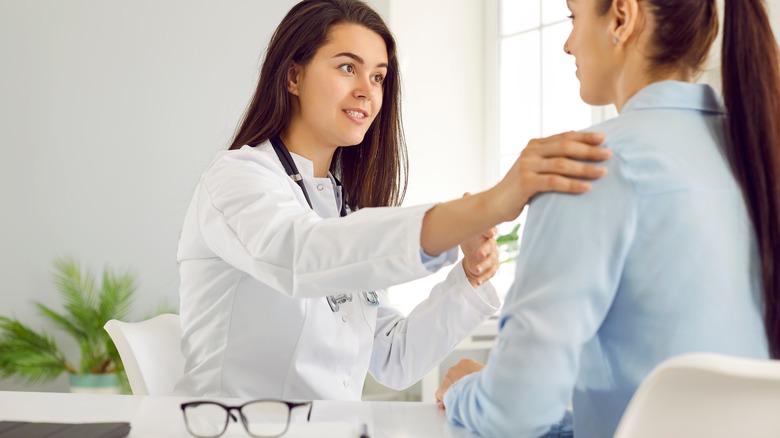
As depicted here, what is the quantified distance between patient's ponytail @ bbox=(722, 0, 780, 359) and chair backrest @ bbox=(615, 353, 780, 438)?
0.20 m

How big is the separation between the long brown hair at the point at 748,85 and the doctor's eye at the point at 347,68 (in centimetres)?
95

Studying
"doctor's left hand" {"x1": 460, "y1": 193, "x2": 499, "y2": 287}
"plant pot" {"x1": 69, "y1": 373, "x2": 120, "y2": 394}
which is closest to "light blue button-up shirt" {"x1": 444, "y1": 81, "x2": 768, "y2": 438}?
"doctor's left hand" {"x1": 460, "y1": 193, "x2": 499, "y2": 287}

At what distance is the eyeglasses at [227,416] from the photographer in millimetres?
1057

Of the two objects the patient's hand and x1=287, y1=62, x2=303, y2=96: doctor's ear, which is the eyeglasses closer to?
the patient's hand

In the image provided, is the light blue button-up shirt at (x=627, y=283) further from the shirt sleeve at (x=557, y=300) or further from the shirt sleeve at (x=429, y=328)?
the shirt sleeve at (x=429, y=328)

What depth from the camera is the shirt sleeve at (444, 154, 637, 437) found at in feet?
3.04

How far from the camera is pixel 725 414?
0.80 meters

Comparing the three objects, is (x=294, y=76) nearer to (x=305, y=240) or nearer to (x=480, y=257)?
(x=480, y=257)

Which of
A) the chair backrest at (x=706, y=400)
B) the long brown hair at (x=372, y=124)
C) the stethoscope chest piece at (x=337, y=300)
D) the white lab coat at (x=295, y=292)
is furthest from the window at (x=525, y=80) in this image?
the chair backrest at (x=706, y=400)

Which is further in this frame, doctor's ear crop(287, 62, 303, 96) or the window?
the window

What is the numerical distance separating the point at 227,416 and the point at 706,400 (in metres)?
0.56

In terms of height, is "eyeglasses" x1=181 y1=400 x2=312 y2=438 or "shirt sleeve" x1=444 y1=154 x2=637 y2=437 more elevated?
"shirt sleeve" x1=444 y1=154 x2=637 y2=437

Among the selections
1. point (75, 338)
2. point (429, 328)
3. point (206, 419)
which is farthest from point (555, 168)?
point (75, 338)

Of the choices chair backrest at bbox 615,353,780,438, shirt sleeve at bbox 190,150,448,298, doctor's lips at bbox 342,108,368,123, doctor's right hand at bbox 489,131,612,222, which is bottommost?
chair backrest at bbox 615,353,780,438
